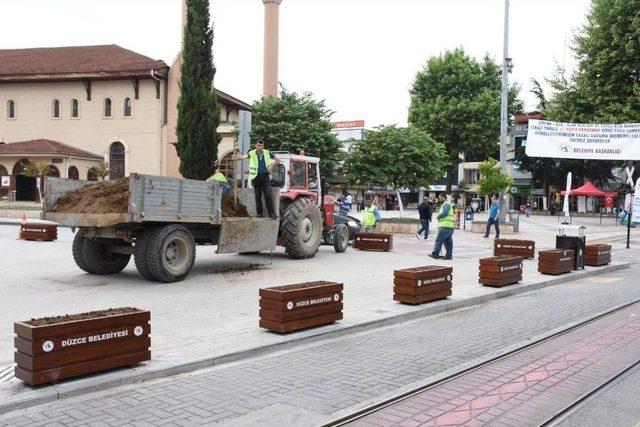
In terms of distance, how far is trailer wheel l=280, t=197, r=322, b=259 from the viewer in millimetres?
15969

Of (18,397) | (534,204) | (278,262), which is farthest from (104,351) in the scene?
(534,204)

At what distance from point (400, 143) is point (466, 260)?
13012mm

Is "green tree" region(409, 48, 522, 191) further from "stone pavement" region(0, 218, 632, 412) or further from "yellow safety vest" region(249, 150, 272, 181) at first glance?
"yellow safety vest" region(249, 150, 272, 181)

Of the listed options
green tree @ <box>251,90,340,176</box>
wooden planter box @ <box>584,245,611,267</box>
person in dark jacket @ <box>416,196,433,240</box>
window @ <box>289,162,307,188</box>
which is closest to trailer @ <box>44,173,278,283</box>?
window @ <box>289,162,307,188</box>

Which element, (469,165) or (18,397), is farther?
(469,165)

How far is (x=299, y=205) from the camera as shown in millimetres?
16094

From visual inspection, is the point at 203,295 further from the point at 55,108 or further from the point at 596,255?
the point at 55,108

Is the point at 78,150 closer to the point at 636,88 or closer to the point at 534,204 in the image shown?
the point at 636,88

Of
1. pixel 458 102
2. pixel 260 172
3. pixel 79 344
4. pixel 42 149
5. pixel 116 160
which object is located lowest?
pixel 79 344

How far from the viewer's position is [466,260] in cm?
1803

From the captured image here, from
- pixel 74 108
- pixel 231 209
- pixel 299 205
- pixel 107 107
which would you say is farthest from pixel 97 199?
pixel 74 108

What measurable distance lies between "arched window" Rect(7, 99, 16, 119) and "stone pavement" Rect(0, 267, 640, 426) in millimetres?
42604

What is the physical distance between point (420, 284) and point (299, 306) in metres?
2.88

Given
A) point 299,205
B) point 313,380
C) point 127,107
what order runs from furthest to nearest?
point 127,107 < point 299,205 < point 313,380
